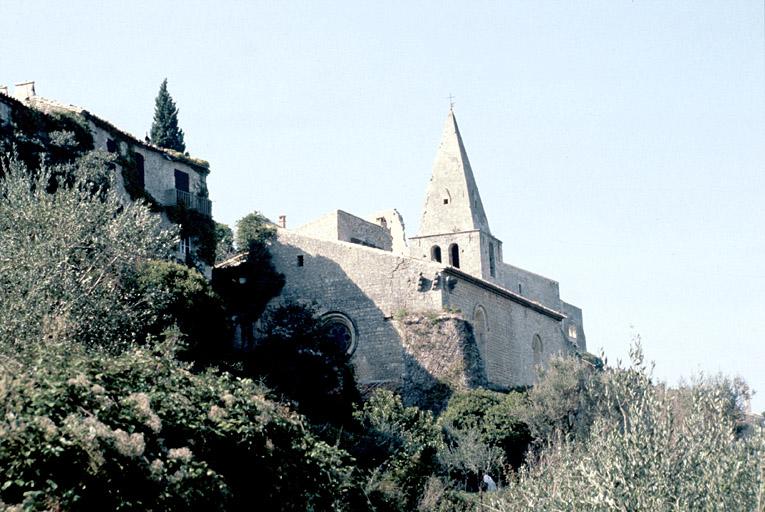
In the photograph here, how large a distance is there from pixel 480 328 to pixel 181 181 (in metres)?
13.7

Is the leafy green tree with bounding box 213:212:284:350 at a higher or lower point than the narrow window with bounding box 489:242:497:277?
lower

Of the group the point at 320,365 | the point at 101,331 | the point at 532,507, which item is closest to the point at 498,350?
the point at 320,365

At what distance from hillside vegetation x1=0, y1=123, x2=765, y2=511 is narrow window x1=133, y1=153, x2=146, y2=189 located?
2754mm

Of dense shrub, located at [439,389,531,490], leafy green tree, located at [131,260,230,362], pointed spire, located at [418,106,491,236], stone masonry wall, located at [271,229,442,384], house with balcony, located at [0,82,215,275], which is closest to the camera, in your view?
leafy green tree, located at [131,260,230,362]

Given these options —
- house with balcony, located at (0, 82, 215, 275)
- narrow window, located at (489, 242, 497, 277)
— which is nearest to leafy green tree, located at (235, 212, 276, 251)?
house with balcony, located at (0, 82, 215, 275)

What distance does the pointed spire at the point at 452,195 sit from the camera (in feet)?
177

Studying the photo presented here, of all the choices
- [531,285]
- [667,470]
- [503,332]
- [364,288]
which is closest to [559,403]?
[364,288]

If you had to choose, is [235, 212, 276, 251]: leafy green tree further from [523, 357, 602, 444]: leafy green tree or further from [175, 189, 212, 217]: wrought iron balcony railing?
[523, 357, 602, 444]: leafy green tree

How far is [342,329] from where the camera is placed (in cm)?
4153

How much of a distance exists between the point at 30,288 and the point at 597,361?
50156 millimetres

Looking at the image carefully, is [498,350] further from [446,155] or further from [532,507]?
[532,507]

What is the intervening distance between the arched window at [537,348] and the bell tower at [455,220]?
5061mm

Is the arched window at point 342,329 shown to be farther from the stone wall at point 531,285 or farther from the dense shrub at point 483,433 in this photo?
the stone wall at point 531,285

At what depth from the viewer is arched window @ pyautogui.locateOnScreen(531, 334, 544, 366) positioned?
48.6 meters
